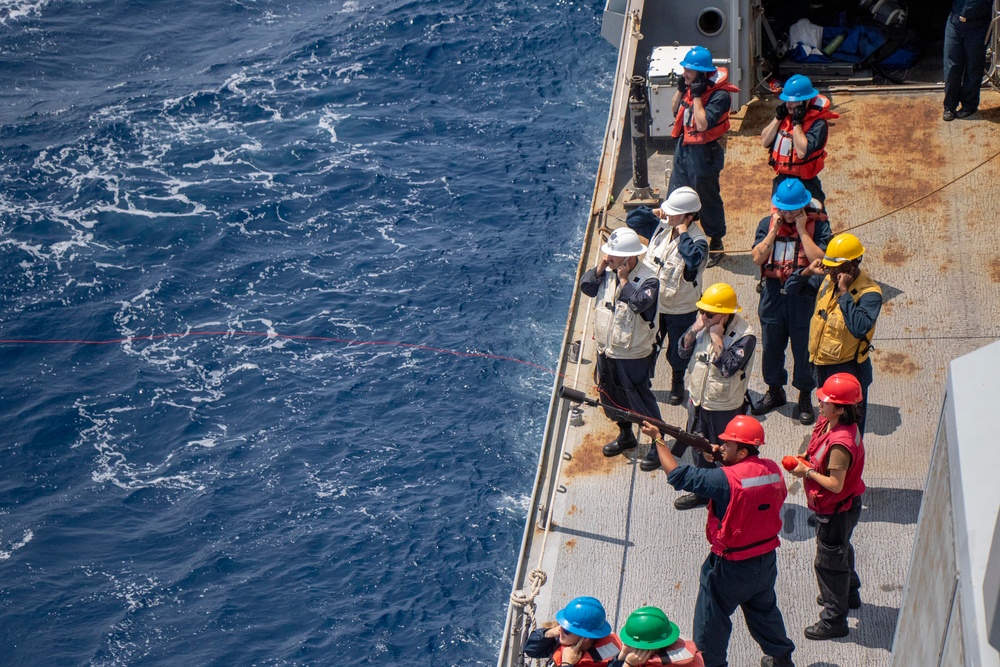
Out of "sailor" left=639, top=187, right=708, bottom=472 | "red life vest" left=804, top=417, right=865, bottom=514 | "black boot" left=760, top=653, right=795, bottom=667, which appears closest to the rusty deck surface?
"black boot" left=760, top=653, right=795, bottom=667

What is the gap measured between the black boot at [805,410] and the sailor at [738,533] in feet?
7.78

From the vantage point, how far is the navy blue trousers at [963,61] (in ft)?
35.2

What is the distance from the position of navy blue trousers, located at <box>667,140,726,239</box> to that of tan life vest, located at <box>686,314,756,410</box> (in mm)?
2606

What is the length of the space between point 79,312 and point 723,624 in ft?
36.7

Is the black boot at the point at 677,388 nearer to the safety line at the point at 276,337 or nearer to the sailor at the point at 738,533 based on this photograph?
the sailor at the point at 738,533

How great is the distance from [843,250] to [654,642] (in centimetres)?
299

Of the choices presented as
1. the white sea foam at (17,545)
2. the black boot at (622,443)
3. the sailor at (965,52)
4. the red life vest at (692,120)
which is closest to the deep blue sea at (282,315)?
the white sea foam at (17,545)

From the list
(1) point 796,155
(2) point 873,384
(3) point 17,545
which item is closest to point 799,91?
(1) point 796,155

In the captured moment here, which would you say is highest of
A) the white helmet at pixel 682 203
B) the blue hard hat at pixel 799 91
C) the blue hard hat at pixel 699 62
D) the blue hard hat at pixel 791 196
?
the blue hard hat at pixel 699 62

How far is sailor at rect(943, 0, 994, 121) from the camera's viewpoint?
10.7 metres

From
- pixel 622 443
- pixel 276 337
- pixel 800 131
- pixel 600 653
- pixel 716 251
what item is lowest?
pixel 276 337

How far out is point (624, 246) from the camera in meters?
7.48

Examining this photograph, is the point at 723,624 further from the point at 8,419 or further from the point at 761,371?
the point at 8,419

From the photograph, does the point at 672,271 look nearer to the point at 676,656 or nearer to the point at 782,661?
the point at 782,661
